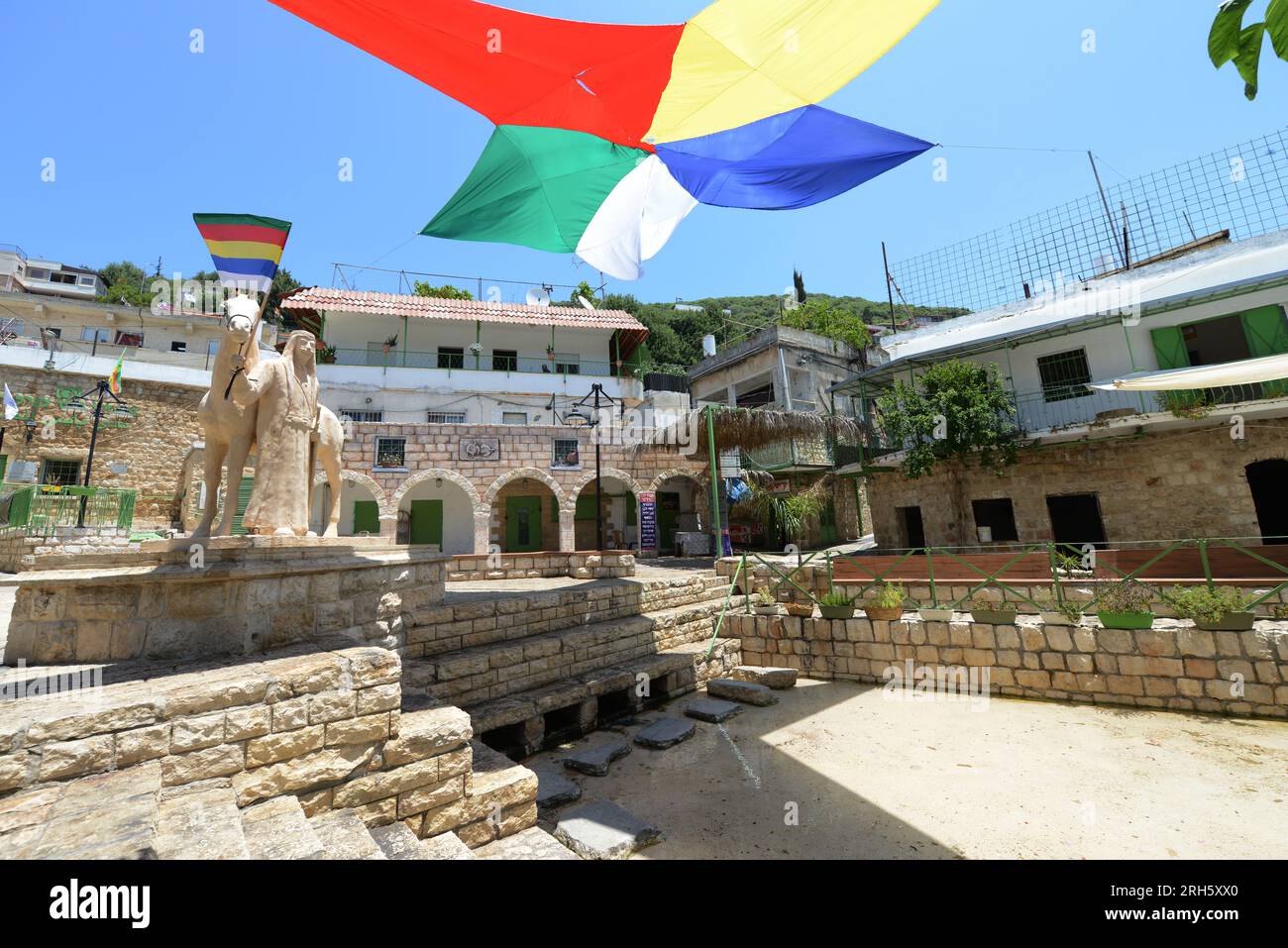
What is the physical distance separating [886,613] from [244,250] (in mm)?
8862

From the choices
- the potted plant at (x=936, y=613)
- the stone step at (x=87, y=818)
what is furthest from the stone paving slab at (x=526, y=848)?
the potted plant at (x=936, y=613)

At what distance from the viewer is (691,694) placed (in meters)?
7.54

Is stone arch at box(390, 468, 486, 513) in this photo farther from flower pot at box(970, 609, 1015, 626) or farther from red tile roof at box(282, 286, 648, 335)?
flower pot at box(970, 609, 1015, 626)

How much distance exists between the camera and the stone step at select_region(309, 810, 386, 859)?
2348 millimetres

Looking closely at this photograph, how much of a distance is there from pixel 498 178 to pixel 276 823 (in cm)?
578

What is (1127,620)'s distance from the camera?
21.8 feet

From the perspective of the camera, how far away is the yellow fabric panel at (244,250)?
3637 millimetres

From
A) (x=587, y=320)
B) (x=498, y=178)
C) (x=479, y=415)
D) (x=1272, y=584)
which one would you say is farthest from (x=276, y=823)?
(x=587, y=320)

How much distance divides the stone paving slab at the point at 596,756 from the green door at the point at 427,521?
43.0 feet

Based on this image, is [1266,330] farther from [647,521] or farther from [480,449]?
[480,449]

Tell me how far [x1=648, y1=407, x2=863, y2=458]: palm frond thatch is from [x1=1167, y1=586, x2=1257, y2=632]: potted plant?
9.38 metres

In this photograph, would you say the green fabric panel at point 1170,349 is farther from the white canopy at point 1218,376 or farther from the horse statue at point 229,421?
the horse statue at point 229,421

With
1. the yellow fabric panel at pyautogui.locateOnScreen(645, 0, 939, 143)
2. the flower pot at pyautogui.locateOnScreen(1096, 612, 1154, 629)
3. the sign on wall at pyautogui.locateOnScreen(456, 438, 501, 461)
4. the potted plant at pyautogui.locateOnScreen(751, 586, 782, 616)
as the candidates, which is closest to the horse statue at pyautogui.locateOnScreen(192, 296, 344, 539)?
the yellow fabric panel at pyautogui.locateOnScreen(645, 0, 939, 143)

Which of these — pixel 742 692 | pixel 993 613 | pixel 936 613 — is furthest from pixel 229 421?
pixel 993 613
